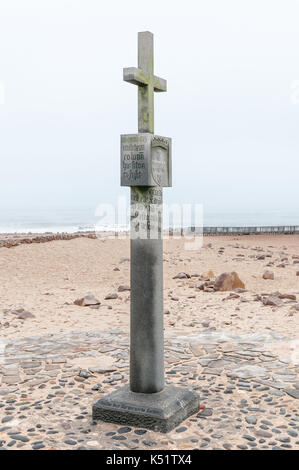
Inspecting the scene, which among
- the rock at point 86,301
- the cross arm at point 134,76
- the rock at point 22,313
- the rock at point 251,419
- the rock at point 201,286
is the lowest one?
the rock at point 251,419

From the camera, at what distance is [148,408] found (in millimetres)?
4664

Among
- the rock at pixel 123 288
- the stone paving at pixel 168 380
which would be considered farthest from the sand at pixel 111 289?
the stone paving at pixel 168 380

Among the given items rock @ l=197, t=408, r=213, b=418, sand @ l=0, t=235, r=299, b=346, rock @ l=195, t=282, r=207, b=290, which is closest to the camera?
rock @ l=197, t=408, r=213, b=418

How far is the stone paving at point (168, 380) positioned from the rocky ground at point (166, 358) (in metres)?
0.01

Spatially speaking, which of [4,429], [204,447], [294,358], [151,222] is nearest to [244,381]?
[294,358]

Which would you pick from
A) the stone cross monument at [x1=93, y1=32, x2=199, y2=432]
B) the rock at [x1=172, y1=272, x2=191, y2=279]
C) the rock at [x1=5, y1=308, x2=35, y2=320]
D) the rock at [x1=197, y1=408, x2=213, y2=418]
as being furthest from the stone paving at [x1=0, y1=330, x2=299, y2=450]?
the rock at [x1=172, y1=272, x2=191, y2=279]

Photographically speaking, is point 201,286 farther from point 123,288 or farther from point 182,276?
point 123,288

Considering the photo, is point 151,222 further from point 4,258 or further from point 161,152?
point 4,258

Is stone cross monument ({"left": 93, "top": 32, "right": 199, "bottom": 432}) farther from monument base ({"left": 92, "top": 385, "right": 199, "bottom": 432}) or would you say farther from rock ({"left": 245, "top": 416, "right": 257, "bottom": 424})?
rock ({"left": 245, "top": 416, "right": 257, "bottom": 424})

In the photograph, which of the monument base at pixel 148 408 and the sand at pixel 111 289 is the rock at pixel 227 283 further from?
the monument base at pixel 148 408

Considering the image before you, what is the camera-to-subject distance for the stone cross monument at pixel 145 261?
4.70 m

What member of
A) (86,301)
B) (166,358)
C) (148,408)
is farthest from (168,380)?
(86,301)

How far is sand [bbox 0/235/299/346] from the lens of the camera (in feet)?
29.2

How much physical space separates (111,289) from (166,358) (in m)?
6.06
